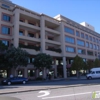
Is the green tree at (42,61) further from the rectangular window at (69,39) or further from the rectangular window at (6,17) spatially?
the rectangular window at (69,39)

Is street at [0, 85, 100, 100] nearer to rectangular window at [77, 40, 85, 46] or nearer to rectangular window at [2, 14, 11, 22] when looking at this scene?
rectangular window at [2, 14, 11, 22]

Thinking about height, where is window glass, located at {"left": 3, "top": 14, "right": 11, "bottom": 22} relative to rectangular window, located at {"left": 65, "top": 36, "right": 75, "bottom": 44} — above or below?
above

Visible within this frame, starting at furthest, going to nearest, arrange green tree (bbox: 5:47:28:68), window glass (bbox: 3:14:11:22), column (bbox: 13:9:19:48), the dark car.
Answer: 1. window glass (bbox: 3:14:11:22)
2. column (bbox: 13:9:19:48)
3. green tree (bbox: 5:47:28:68)
4. the dark car

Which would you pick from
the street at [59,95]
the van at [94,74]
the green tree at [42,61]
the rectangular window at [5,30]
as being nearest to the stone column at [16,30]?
the rectangular window at [5,30]

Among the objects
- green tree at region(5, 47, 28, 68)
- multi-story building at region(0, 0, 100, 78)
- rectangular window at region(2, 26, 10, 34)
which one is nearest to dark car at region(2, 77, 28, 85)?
green tree at region(5, 47, 28, 68)

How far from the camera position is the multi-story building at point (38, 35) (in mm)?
34094

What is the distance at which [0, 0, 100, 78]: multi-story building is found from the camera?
3409 centimetres

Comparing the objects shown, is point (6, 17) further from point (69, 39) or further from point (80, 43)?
point (80, 43)

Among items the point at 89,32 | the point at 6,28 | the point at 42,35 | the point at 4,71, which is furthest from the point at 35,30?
the point at 89,32

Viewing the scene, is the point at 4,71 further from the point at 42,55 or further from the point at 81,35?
the point at 81,35

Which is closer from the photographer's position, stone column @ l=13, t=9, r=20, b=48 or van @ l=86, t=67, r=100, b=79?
stone column @ l=13, t=9, r=20, b=48

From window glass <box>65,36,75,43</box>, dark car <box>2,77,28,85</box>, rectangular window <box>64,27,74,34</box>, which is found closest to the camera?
dark car <box>2,77,28,85</box>

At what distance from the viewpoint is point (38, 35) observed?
41.0 metres

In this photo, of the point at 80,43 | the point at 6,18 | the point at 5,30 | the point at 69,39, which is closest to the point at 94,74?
the point at 69,39
